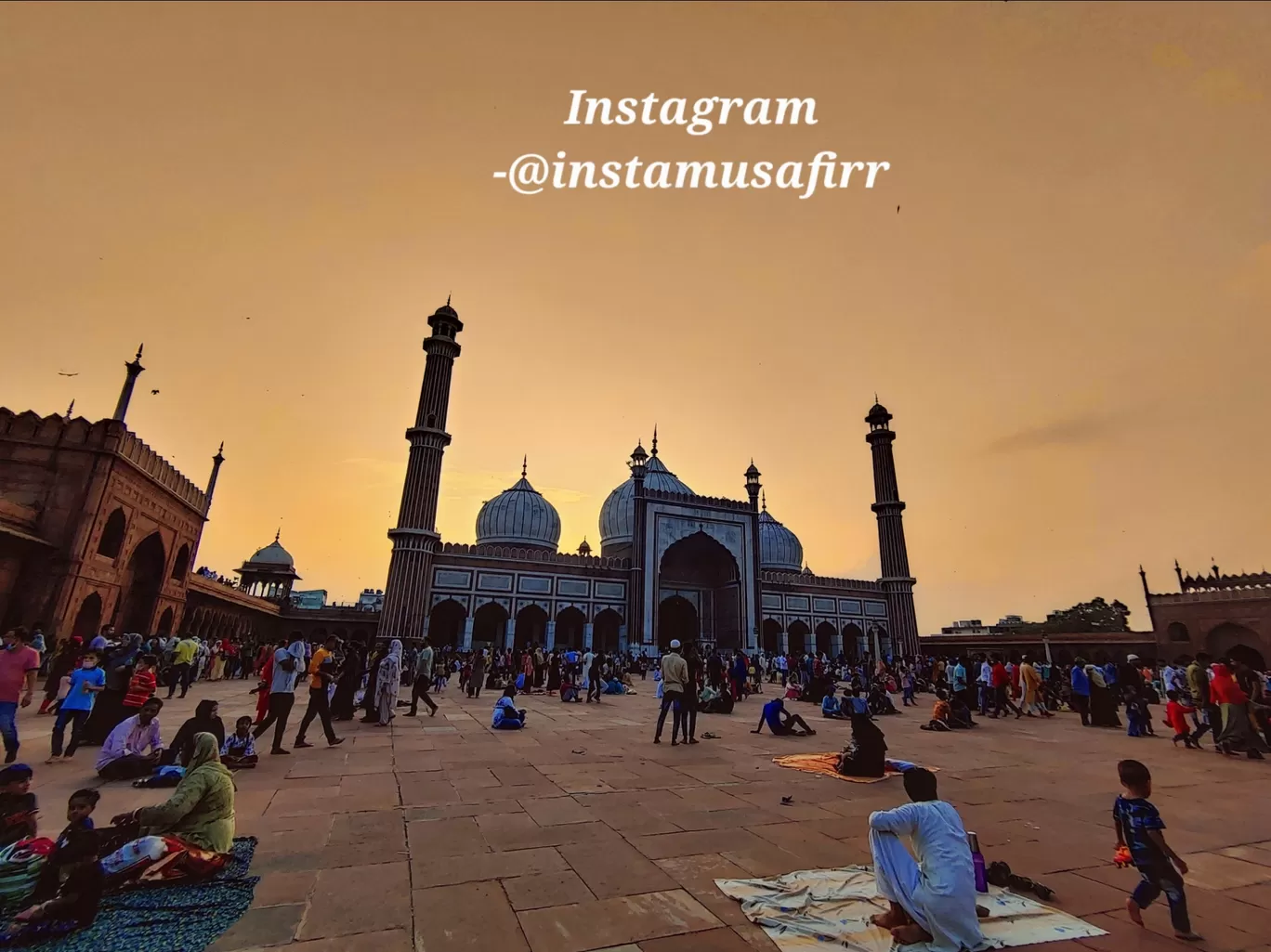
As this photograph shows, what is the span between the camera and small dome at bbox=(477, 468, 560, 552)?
3541 centimetres

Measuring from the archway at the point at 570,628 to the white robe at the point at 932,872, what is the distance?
2814cm

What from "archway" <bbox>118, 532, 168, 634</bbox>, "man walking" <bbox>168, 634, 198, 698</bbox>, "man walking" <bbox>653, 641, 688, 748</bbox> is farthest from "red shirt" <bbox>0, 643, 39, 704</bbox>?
"archway" <bbox>118, 532, 168, 634</bbox>

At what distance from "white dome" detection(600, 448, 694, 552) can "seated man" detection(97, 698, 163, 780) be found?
2994 cm

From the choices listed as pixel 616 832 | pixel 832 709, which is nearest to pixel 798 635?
pixel 832 709

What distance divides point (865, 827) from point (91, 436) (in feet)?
61.5

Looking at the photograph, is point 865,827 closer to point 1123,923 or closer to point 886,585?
point 1123,923

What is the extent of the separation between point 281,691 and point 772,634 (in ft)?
99.7

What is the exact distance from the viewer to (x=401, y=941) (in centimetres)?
273

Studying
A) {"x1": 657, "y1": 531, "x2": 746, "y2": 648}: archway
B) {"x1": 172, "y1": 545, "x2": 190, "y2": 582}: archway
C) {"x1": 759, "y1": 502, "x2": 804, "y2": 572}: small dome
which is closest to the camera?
{"x1": 172, "y1": 545, "x2": 190, "y2": 582}: archway

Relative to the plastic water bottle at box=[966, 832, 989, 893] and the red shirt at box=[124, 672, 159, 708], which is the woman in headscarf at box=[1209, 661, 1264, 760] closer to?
the plastic water bottle at box=[966, 832, 989, 893]

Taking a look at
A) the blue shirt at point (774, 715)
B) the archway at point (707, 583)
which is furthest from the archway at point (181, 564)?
the archway at point (707, 583)

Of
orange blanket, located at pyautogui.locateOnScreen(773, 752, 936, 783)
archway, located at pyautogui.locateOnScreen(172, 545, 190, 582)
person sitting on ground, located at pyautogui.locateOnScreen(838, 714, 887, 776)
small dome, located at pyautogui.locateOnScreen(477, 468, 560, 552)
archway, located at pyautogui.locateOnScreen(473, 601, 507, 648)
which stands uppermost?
small dome, located at pyautogui.locateOnScreen(477, 468, 560, 552)

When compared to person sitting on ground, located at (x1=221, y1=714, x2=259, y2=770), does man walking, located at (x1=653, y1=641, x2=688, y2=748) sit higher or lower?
higher

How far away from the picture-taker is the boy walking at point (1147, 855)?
9.58 feet
